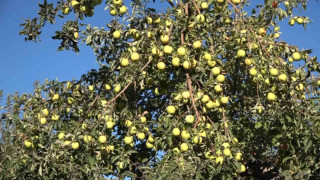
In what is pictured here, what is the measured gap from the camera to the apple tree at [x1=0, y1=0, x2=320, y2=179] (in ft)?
13.3

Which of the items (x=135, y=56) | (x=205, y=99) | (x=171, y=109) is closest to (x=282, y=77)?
(x=205, y=99)

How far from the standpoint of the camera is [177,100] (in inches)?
164

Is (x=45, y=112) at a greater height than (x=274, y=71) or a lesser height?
greater

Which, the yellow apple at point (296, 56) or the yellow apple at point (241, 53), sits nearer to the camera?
→ the yellow apple at point (241, 53)

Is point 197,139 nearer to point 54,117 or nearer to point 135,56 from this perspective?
point 135,56

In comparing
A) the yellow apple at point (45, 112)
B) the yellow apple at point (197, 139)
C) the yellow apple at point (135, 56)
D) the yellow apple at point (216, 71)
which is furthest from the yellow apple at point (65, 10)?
the yellow apple at point (197, 139)

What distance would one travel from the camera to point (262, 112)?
4301 millimetres

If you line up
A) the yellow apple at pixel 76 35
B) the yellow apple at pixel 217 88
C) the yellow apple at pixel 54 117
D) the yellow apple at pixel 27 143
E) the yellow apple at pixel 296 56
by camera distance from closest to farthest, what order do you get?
the yellow apple at pixel 217 88 < the yellow apple at pixel 296 56 < the yellow apple at pixel 27 143 < the yellow apple at pixel 54 117 < the yellow apple at pixel 76 35

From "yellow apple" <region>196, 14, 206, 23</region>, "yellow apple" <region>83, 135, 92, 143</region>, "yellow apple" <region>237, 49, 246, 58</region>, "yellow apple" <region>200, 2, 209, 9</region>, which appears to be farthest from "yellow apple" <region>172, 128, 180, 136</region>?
"yellow apple" <region>200, 2, 209, 9</region>

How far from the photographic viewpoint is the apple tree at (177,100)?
4.05 meters

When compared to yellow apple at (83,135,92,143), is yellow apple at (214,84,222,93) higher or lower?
higher

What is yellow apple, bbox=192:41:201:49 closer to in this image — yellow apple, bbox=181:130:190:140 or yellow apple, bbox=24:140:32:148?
yellow apple, bbox=181:130:190:140

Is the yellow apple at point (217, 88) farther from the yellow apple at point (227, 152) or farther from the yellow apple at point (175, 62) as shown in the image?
the yellow apple at point (227, 152)

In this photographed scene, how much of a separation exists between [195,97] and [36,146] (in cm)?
165
